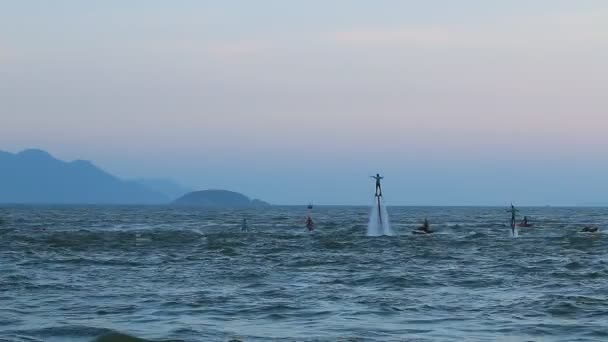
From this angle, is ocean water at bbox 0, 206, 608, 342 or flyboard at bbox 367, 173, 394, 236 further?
flyboard at bbox 367, 173, 394, 236

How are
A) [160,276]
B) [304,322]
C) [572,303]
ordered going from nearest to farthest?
[304,322]
[572,303]
[160,276]

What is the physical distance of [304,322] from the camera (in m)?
25.6

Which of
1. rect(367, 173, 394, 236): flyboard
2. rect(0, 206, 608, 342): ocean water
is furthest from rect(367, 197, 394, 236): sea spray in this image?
rect(0, 206, 608, 342): ocean water

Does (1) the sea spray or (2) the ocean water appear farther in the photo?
(1) the sea spray

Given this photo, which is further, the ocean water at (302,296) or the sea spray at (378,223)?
the sea spray at (378,223)

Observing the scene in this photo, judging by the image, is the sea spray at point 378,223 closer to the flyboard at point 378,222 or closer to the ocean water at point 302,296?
the flyboard at point 378,222

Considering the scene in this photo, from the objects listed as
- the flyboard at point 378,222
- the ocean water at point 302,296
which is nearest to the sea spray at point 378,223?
the flyboard at point 378,222

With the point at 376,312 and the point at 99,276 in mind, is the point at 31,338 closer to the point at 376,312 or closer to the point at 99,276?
the point at 376,312

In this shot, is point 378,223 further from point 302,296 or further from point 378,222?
point 302,296

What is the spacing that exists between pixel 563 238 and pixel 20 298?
6039cm

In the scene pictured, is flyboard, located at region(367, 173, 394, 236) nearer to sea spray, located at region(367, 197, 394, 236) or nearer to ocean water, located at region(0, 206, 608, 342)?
sea spray, located at region(367, 197, 394, 236)

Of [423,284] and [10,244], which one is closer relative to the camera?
[423,284]

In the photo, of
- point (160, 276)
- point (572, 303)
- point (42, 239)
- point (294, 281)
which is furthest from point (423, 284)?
point (42, 239)

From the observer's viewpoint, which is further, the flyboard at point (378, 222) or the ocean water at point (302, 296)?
the flyboard at point (378, 222)
